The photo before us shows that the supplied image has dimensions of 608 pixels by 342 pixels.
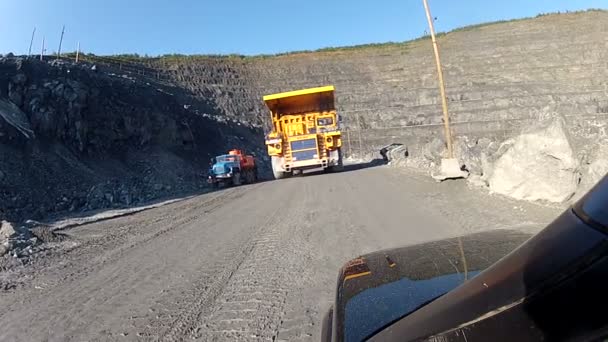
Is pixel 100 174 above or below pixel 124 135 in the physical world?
below

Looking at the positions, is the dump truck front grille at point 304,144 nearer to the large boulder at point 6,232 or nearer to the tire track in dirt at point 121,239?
the tire track in dirt at point 121,239

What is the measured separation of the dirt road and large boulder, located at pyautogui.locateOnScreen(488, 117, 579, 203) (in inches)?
16.2

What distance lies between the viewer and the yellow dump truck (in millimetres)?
24969

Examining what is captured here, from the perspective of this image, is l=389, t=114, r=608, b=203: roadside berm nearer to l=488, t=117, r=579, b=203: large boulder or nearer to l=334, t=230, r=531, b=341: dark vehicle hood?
l=488, t=117, r=579, b=203: large boulder

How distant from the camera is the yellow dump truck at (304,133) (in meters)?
25.0

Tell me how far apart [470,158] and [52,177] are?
705 inches

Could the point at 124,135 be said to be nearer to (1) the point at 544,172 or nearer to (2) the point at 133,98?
(2) the point at 133,98

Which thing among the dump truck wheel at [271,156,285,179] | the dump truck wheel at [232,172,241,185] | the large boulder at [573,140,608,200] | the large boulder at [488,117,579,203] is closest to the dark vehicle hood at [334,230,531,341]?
the large boulder at [573,140,608,200]

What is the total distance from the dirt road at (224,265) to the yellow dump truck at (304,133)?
11719 mm

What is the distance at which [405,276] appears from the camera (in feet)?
8.43

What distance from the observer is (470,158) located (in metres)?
15.0

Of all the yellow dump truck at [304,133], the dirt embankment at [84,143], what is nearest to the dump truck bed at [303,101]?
the yellow dump truck at [304,133]

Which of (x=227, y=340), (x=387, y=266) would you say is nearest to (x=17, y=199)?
(x=227, y=340)

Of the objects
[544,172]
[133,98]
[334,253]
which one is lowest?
[334,253]
